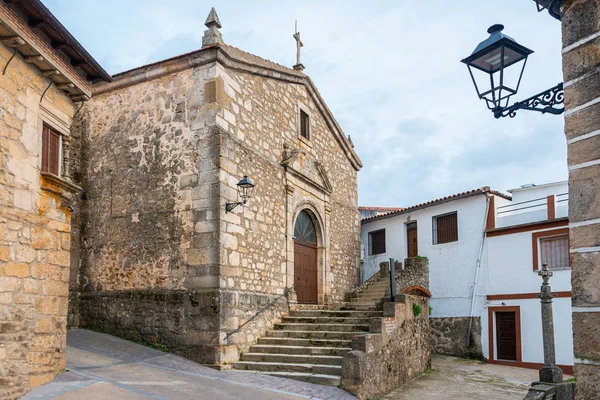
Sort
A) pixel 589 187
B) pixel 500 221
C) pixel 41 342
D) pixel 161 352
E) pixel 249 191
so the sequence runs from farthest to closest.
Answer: pixel 500 221 < pixel 249 191 < pixel 161 352 < pixel 41 342 < pixel 589 187

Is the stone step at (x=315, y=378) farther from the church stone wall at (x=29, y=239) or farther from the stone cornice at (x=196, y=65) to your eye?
the stone cornice at (x=196, y=65)

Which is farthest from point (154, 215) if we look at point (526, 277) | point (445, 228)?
point (526, 277)

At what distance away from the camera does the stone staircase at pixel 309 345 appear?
9516mm

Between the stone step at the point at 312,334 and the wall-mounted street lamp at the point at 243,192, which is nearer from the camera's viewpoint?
the wall-mounted street lamp at the point at 243,192

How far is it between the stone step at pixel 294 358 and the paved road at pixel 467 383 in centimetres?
116

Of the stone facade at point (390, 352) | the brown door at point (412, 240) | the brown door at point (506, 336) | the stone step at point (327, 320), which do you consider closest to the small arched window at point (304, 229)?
the stone step at point (327, 320)

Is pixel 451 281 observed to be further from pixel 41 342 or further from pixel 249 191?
pixel 41 342

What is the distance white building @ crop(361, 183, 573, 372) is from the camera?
1520cm

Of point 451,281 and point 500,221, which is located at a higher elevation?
point 500,221

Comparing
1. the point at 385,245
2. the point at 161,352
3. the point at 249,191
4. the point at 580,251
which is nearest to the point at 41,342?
the point at 161,352

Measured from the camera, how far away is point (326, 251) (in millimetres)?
14508

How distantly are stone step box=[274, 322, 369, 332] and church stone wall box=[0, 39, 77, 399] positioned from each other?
493 centimetres

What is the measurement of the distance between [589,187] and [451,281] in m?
13.4

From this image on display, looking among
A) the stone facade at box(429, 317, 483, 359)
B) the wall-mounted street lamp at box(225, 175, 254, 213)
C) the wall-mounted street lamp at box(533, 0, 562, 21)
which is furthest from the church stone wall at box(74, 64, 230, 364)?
the stone facade at box(429, 317, 483, 359)
